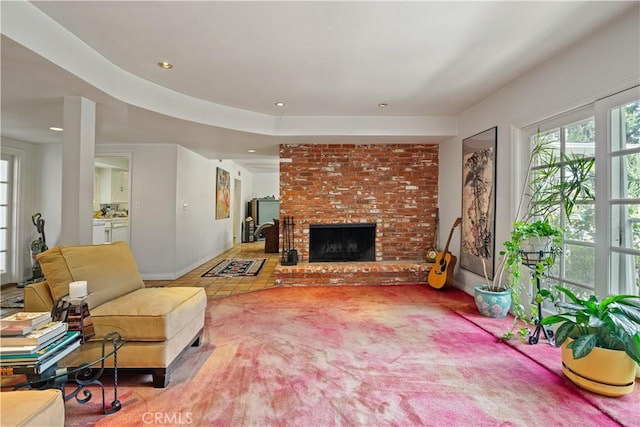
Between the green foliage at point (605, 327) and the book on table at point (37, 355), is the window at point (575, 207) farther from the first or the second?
the book on table at point (37, 355)

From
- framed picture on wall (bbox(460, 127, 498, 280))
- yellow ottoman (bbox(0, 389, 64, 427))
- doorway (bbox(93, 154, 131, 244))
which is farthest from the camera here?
doorway (bbox(93, 154, 131, 244))

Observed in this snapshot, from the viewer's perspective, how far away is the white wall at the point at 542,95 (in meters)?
2.08

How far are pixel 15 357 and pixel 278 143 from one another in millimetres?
3899

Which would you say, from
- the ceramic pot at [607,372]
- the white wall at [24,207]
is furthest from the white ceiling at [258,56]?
the ceramic pot at [607,372]

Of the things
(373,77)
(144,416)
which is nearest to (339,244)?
(373,77)

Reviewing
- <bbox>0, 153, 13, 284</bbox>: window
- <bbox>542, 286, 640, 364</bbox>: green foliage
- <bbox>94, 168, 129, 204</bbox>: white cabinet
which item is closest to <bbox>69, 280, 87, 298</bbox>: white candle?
<bbox>542, 286, 640, 364</bbox>: green foliage

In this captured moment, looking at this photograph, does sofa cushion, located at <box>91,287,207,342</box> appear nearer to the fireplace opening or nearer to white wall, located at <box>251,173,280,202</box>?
the fireplace opening

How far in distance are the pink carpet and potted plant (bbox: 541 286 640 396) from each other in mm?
87

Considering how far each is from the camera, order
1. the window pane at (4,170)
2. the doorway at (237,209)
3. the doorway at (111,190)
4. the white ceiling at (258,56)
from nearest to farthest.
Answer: the white ceiling at (258,56), the window pane at (4,170), the doorway at (111,190), the doorway at (237,209)

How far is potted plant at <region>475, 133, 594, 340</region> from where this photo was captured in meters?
2.45

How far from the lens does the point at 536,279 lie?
2.51 metres

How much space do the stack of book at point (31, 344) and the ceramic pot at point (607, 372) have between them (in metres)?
2.86

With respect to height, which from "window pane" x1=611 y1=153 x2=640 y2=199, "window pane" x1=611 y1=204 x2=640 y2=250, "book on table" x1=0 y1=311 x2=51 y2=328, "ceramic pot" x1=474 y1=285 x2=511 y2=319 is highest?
"window pane" x1=611 y1=153 x2=640 y2=199

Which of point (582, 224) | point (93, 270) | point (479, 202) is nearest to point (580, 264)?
point (582, 224)
